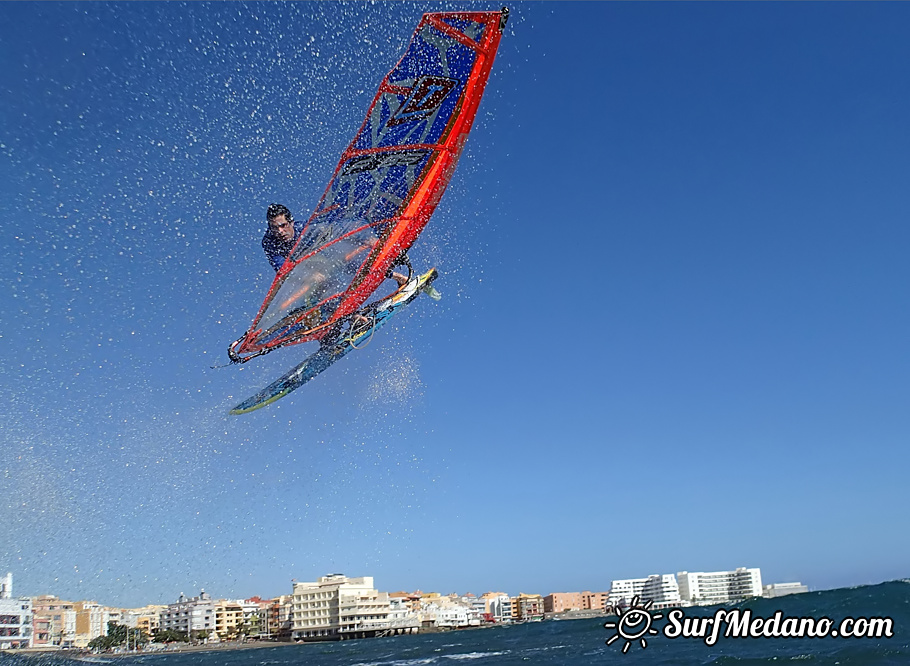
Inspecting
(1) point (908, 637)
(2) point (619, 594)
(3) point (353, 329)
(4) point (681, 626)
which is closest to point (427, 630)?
(2) point (619, 594)

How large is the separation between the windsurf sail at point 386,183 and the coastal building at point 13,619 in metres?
66.8

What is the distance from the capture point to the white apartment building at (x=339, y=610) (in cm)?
8300

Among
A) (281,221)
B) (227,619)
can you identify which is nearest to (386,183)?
(281,221)

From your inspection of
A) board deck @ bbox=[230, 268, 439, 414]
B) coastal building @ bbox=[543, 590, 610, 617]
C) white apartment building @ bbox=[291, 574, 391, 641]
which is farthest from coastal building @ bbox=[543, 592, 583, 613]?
board deck @ bbox=[230, 268, 439, 414]

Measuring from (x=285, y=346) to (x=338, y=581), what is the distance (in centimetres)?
8169

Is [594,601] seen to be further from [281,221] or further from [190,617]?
[281,221]

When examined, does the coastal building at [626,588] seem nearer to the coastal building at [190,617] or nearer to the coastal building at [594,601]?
the coastal building at [594,601]

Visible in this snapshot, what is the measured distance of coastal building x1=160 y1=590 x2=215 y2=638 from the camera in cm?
10262

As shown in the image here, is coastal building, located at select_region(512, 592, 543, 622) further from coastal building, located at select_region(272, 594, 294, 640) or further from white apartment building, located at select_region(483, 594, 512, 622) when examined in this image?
coastal building, located at select_region(272, 594, 294, 640)

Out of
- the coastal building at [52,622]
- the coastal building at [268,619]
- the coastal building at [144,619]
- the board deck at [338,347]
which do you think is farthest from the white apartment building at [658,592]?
the board deck at [338,347]

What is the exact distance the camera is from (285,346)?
1102 cm

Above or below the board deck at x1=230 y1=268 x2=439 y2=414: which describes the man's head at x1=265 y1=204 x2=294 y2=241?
above

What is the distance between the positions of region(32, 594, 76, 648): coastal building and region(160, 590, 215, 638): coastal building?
18142 millimetres

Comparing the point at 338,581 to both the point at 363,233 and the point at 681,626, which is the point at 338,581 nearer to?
the point at 681,626
